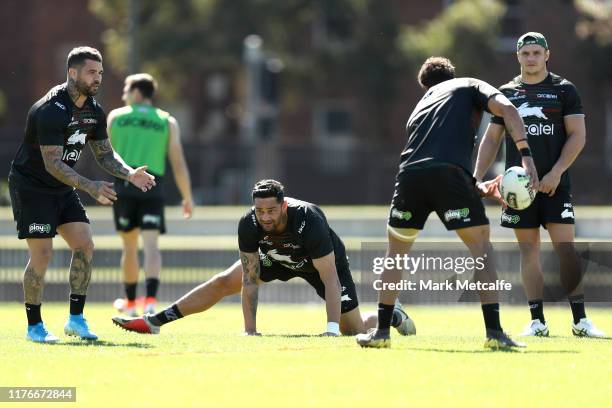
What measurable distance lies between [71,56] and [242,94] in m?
32.5

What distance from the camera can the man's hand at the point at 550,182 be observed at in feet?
34.1

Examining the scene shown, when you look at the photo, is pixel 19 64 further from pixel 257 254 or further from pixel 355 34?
pixel 257 254

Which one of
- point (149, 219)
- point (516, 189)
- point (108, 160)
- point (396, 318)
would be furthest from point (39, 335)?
point (149, 219)

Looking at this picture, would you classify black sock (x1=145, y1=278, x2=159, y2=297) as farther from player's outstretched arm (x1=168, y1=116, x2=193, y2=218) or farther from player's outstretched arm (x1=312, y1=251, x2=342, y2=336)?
player's outstretched arm (x1=312, y1=251, x2=342, y2=336)

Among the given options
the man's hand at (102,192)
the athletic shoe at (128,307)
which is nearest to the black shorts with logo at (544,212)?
the man's hand at (102,192)

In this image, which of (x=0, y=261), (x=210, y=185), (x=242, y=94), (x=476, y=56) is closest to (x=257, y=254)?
(x=0, y=261)

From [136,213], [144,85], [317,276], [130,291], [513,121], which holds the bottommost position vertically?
[130,291]

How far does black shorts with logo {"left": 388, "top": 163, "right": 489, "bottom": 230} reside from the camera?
29.3 feet

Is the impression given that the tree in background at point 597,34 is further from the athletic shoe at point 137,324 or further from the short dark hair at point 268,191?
the short dark hair at point 268,191

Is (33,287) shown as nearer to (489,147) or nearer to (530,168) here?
(489,147)

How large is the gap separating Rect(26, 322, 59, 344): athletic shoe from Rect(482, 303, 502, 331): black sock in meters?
3.18

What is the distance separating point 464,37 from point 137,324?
27.1m

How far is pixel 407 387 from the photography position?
25.4 ft

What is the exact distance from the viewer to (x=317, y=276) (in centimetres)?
1077
